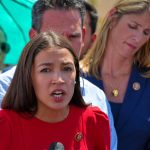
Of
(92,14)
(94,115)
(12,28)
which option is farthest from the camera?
(92,14)

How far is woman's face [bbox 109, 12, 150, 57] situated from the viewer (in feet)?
10.5

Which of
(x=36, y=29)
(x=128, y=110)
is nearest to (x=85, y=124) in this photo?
(x=36, y=29)

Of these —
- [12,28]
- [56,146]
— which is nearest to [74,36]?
[56,146]

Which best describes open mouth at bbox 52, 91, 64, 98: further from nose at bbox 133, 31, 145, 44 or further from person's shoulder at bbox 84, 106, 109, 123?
nose at bbox 133, 31, 145, 44

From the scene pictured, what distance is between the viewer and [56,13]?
108 inches

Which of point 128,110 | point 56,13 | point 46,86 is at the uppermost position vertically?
Result: point 56,13

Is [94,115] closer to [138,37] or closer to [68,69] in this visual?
[68,69]

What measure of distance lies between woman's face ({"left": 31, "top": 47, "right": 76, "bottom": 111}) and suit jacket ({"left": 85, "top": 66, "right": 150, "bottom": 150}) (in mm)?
1041

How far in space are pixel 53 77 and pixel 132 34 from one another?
1254 millimetres

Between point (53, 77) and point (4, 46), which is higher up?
point (53, 77)

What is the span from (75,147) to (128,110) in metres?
1.03

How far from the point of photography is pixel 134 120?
3.08 metres

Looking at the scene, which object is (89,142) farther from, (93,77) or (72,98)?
(93,77)

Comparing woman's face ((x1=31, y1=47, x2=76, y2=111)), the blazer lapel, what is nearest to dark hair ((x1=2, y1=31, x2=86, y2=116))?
woman's face ((x1=31, y1=47, x2=76, y2=111))
